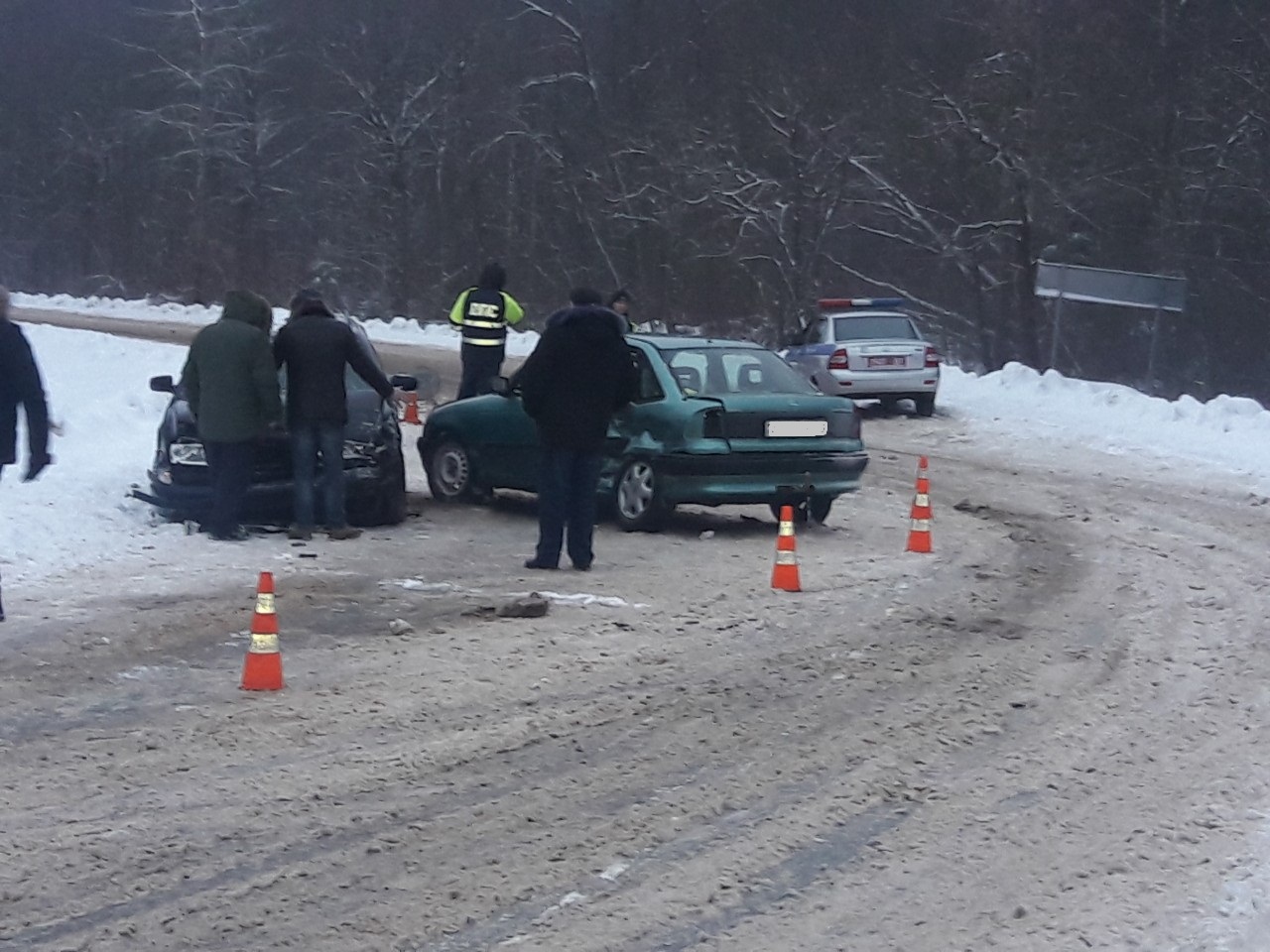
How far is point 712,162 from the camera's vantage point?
41062 millimetres

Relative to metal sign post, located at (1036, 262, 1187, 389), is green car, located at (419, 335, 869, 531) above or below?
below

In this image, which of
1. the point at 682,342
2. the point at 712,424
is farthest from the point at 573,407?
the point at 682,342

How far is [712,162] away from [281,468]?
2932 cm

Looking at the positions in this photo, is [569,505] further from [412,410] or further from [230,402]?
[412,410]

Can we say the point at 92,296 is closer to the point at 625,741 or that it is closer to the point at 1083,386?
the point at 1083,386

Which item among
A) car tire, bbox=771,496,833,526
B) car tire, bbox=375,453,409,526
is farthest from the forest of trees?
car tire, bbox=375,453,409,526

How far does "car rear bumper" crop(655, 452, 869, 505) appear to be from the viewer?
504 inches

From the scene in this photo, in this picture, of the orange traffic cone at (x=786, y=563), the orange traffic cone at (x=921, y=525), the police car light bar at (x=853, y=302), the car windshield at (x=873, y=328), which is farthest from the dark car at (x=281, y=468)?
the police car light bar at (x=853, y=302)

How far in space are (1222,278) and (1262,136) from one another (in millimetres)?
2951

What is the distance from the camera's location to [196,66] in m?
53.9

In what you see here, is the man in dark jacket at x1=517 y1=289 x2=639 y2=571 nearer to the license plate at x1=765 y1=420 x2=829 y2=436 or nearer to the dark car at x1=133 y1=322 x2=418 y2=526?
the license plate at x1=765 y1=420 x2=829 y2=436

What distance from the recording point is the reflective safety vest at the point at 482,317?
1778cm

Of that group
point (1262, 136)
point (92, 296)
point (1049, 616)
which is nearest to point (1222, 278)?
point (1262, 136)

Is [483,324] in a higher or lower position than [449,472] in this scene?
higher
